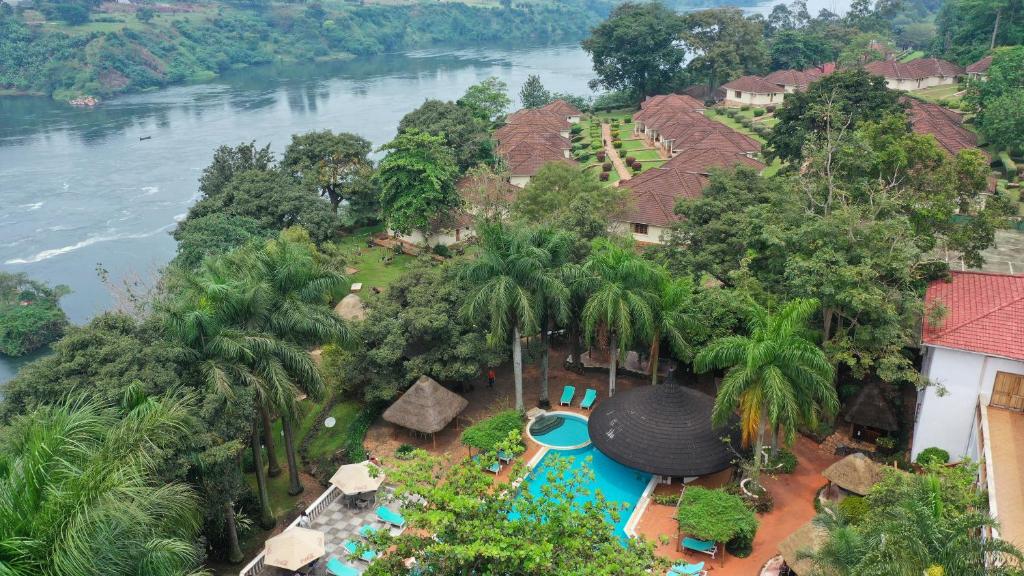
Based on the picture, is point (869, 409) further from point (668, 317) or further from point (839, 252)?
point (668, 317)

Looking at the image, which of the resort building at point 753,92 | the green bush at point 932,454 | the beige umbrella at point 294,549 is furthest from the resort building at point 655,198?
the resort building at point 753,92

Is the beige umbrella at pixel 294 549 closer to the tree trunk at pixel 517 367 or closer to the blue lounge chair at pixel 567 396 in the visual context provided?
the tree trunk at pixel 517 367

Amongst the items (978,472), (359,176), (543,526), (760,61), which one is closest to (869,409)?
(978,472)

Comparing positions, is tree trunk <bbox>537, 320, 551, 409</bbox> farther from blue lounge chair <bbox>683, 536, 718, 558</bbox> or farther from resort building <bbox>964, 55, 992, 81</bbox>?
resort building <bbox>964, 55, 992, 81</bbox>

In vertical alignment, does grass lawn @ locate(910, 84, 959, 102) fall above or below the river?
above

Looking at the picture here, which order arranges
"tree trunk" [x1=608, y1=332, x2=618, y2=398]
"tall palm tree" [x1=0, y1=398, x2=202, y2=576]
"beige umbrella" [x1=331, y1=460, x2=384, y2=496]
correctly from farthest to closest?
"tree trunk" [x1=608, y1=332, x2=618, y2=398], "beige umbrella" [x1=331, y1=460, x2=384, y2=496], "tall palm tree" [x1=0, y1=398, x2=202, y2=576]

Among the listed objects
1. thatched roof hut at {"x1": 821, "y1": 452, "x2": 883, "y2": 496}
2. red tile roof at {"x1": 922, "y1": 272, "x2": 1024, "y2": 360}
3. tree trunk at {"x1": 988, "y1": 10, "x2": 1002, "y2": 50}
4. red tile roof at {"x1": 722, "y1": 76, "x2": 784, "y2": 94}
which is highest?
tree trunk at {"x1": 988, "y1": 10, "x2": 1002, "y2": 50}

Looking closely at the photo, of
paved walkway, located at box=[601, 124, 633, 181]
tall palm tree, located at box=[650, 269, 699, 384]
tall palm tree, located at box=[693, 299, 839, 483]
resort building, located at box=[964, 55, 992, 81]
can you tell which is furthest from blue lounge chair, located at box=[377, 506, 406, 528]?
resort building, located at box=[964, 55, 992, 81]
